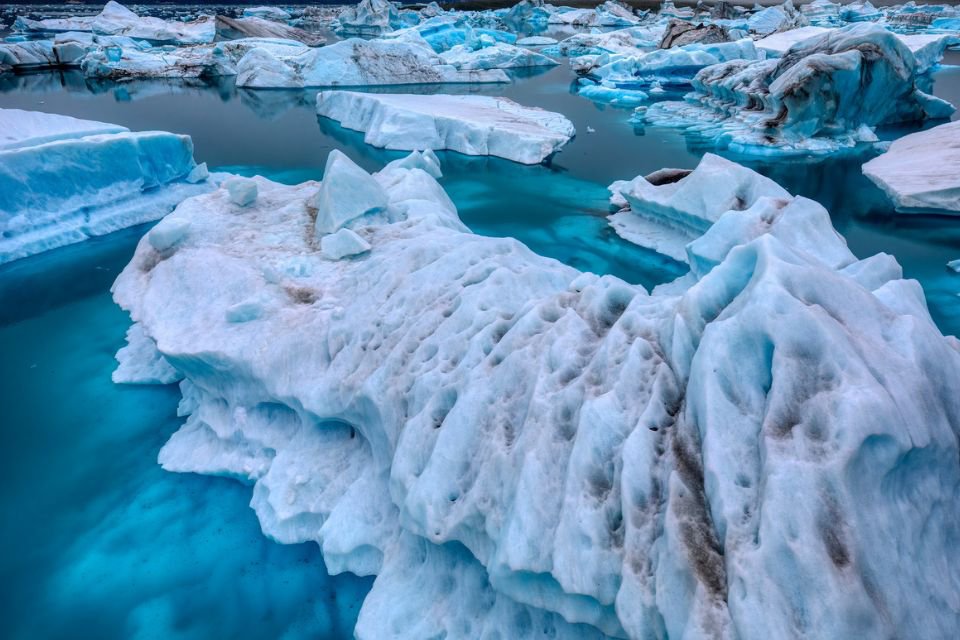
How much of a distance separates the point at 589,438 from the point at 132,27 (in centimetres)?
3979

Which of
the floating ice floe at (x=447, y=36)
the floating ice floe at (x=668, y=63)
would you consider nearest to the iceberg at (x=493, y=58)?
the floating ice floe at (x=447, y=36)

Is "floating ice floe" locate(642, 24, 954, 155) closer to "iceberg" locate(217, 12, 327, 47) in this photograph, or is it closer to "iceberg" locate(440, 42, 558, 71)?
"iceberg" locate(440, 42, 558, 71)

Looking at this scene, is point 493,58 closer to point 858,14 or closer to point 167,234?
point 167,234

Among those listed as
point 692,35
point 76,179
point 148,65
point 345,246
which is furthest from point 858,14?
point 76,179

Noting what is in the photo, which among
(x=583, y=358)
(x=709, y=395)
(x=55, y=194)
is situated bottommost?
(x=55, y=194)

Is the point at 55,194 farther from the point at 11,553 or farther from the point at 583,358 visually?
the point at 583,358

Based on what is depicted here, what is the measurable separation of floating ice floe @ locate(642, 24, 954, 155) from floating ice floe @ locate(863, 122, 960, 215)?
148cm

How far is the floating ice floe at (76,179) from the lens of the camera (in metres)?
8.46

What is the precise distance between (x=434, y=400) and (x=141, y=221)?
8.89 metres

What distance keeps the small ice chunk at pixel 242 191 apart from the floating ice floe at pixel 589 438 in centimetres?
191

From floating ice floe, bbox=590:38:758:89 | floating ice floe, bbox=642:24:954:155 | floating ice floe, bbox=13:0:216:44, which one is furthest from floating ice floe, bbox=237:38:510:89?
floating ice floe, bbox=13:0:216:44

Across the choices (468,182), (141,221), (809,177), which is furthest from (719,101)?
(141,221)

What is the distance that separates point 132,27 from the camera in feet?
107

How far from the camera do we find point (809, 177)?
12086 millimetres
